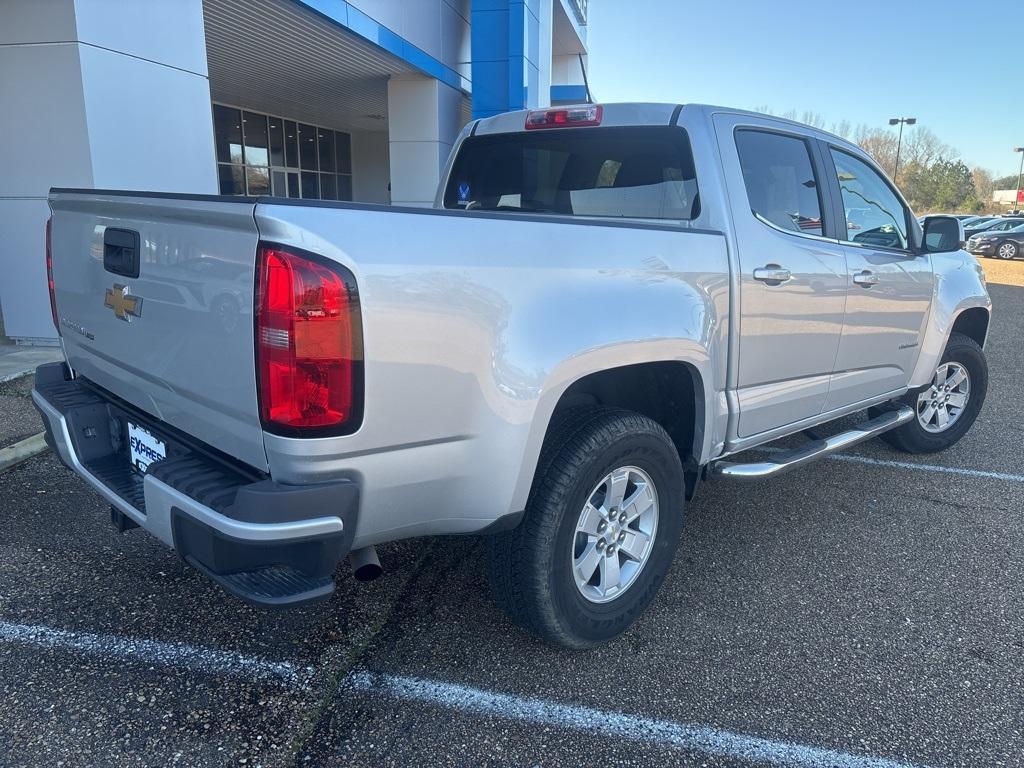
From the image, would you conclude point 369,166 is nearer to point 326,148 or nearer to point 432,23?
point 326,148

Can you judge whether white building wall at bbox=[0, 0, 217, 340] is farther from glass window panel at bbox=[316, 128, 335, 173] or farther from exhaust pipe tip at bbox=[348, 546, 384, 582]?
glass window panel at bbox=[316, 128, 335, 173]

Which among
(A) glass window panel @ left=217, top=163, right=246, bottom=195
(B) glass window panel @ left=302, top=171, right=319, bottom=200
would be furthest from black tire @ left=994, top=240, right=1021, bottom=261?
(A) glass window panel @ left=217, top=163, right=246, bottom=195

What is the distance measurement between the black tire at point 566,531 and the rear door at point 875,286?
1595 mm

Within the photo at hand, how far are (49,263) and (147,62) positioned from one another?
5.03 metres

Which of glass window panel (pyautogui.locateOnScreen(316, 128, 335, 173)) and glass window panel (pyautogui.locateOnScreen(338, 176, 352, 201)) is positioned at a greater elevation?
glass window panel (pyautogui.locateOnScreen(316, 128, 335, 173))

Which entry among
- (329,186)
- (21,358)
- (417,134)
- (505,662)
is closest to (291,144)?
(329,186)

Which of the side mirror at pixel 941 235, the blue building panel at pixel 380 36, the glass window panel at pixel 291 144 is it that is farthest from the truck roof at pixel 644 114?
the glass window panel at pixel 291 144

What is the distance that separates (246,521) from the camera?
1918 millimetres

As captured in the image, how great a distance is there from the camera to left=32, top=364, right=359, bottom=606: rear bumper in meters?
1.91

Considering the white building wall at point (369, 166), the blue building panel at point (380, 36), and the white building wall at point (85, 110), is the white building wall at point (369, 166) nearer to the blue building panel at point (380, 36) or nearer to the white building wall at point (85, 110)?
the blue building panel at point (380, 36)

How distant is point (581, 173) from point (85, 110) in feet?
17.4

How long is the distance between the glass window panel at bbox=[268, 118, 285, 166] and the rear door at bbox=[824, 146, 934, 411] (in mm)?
18450

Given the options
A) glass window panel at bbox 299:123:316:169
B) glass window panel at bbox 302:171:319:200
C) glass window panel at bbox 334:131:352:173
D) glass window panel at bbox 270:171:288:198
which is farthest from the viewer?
glass window panel at bbox 334:131:352:173

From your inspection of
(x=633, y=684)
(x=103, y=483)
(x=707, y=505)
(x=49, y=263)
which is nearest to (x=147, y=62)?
(x=49, y=263)
